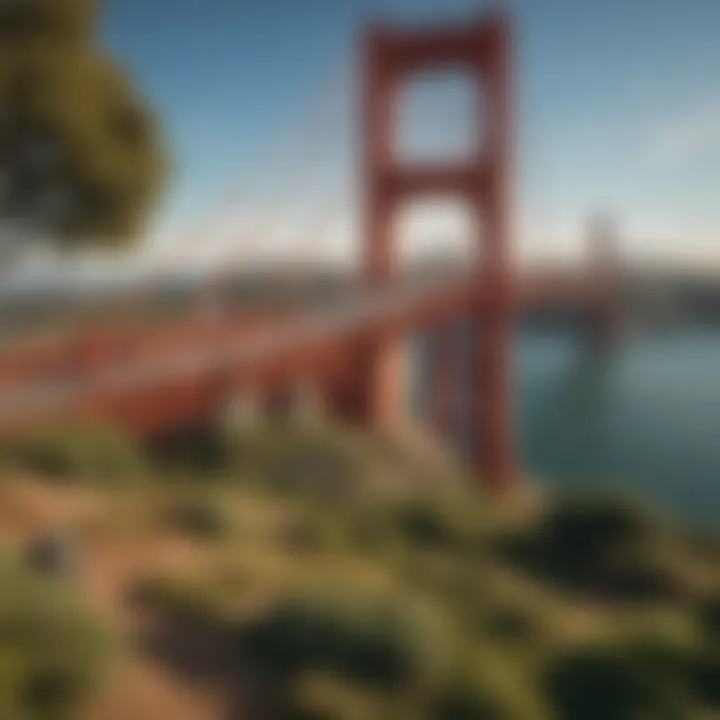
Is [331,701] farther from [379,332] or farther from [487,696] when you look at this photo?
[379,332]

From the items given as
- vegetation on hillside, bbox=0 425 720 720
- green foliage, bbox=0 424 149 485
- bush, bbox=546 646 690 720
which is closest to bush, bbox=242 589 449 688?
vegetation on hillside, bbox=0 425 720 720

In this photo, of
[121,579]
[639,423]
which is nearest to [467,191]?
[639,423]

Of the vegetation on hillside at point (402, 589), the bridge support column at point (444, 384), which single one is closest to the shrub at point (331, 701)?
the vegetation on hillside at point (402, 589)

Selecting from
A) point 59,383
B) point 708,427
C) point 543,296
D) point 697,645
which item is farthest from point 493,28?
point 697,645

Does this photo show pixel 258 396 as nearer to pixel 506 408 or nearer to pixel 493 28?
pixel 506 408

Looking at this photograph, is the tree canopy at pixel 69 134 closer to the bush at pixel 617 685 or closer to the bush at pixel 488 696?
the bush at pixel 488 696

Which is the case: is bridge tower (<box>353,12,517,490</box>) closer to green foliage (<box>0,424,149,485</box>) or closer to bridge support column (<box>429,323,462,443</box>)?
bridge support column (<box>429,323,462,443</box>)
